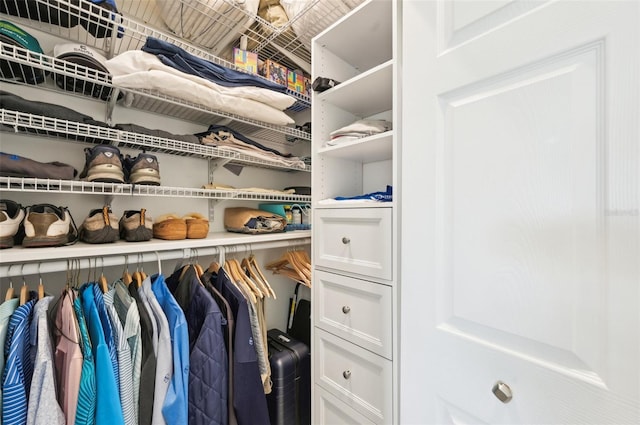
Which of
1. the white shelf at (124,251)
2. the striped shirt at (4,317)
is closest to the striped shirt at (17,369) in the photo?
the striped shirt at (4,317)

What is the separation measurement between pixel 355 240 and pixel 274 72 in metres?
1.06

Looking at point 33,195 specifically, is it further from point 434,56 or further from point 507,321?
point 507,321

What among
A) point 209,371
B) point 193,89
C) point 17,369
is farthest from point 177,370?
point 193,89

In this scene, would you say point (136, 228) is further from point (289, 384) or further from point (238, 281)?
point (289, 384)

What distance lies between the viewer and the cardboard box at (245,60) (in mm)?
1340

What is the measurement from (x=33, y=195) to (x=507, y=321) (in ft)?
5.24

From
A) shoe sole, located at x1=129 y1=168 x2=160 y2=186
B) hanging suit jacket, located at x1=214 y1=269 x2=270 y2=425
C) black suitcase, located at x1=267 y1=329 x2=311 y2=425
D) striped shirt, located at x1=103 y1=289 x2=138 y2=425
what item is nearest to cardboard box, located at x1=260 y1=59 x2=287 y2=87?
shoe sole, located at x1=129 y1=168 x2=160 y2=186

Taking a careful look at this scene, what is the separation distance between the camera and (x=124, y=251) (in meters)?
0.91

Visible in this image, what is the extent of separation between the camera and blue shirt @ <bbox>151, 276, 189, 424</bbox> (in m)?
0.86

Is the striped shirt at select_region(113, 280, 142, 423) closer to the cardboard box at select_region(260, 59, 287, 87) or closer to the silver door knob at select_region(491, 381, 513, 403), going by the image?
the silver door knob at select_region(491, 381, 513, 403)

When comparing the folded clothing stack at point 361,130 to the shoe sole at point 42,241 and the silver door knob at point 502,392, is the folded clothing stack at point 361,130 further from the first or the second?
the shoe sole at point 42,241

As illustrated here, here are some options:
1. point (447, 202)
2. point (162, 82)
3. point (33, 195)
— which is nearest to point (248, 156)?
point (162, 82)

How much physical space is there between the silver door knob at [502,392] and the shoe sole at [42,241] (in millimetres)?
1248

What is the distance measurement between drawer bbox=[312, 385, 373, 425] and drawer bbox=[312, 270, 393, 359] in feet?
0.88
